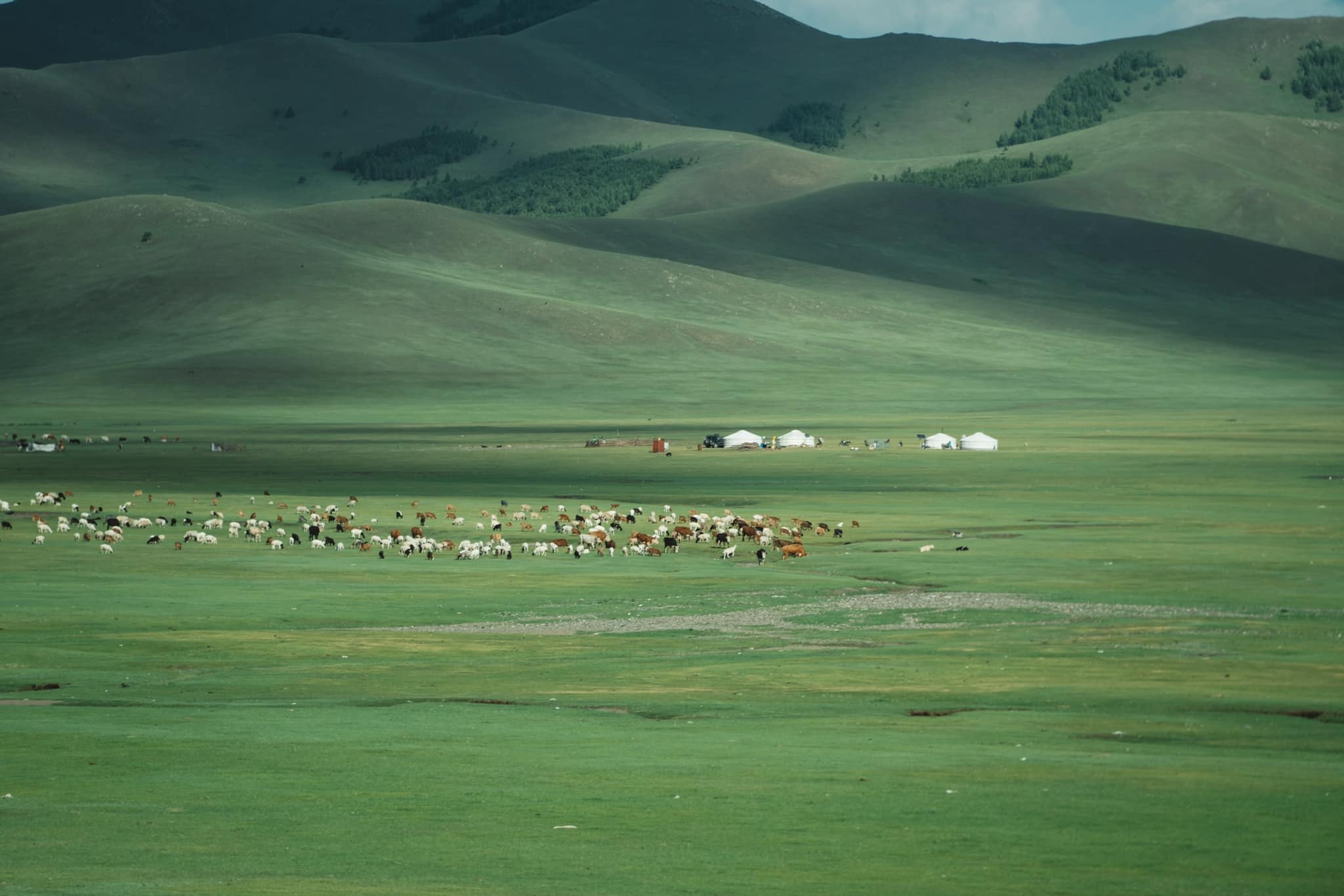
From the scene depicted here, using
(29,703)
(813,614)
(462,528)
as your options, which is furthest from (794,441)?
(29,703)

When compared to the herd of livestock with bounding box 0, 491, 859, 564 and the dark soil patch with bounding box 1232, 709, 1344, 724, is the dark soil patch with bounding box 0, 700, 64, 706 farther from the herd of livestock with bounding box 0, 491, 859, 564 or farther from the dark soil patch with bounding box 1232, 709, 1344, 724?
the herd of livestock with bounding box 0, 491, 859, 564

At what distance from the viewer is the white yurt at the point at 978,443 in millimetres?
98000

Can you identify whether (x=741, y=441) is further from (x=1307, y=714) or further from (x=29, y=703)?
(x=1307, y=714)

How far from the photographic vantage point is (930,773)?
21.1 m

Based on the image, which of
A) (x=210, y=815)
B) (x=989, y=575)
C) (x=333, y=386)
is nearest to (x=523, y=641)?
(x=989, y=575)

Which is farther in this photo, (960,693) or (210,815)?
(960,693)

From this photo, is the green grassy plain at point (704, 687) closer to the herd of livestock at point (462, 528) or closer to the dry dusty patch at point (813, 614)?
the dry dusty patch at point (813, 614)

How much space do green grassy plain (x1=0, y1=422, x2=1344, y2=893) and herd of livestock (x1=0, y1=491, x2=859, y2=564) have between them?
1.12 metres

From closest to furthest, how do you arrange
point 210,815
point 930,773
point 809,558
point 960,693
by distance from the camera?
point 210,815, point 930,773, point 960,693, point 809,558

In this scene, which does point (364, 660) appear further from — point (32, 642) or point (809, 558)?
point (809, 558)

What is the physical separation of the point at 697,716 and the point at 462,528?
3462cm

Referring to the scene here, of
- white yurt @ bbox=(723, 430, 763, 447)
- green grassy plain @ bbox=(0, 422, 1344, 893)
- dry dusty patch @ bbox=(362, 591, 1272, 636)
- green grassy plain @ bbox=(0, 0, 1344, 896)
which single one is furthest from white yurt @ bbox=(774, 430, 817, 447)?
dry dusty patch @ bbox=(362, 591, 1272, 636)

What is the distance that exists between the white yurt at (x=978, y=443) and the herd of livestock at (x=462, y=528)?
3472 cm

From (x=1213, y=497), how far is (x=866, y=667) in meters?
40.2
